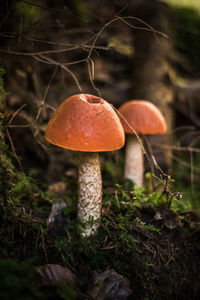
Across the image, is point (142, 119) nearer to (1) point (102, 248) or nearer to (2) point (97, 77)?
(1) point (102, 248)

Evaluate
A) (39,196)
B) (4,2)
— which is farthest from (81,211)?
(4,2)

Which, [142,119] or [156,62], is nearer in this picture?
[142,119]

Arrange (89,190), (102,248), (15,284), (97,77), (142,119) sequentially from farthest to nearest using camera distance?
(97,77), (142,119), (89,190), (102,248), (15,284)

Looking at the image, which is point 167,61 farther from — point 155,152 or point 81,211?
point 81,211

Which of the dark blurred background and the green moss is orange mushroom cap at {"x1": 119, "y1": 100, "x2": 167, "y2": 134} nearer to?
the dark blurred background

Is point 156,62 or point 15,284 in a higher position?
point 156,62

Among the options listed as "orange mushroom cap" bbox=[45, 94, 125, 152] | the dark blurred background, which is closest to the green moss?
"orange mushroom cap" bbox=[45, 94, 125, 152]

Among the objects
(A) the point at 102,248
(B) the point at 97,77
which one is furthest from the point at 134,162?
(B) the point at 97,77
